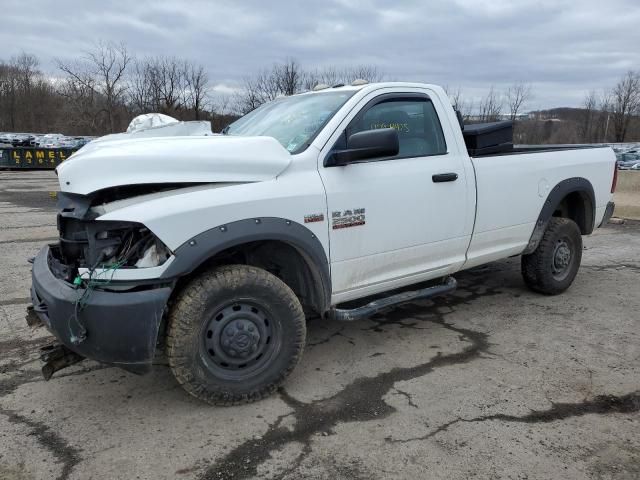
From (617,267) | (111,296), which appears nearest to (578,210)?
(617,267)

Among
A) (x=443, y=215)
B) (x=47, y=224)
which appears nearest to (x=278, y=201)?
(x=443, y=215)

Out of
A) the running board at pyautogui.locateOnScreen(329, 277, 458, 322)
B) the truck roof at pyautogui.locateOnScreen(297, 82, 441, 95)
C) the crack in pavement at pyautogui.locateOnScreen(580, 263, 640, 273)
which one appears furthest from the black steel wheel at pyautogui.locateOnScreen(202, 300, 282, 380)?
the crack in pavement at pyautogui.locateOnScreen(580, 263, 640, 273)

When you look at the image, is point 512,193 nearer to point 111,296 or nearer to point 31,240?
point 111,296

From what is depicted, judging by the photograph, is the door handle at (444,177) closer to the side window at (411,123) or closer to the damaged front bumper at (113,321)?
the side window at (411,123)

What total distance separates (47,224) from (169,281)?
8.51m

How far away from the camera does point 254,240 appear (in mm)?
3131

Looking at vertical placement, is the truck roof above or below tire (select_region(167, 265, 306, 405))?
above

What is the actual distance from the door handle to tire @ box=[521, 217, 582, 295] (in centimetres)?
166

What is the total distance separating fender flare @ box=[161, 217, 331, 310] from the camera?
2875 millimetres

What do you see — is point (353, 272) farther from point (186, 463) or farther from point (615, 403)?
point (615, 403)

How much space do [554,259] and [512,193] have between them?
1166 mm

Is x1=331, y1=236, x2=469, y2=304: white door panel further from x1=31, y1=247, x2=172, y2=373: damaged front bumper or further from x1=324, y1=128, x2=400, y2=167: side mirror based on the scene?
x1=31, y1=247, x2=172, y2=373: damaged front bumper

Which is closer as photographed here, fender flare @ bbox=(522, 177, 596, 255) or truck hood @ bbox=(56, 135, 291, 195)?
truck hood @ bbox=(56, 135, 291, 195)

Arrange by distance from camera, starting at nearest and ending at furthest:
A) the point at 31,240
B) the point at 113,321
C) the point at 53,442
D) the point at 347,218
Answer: the point at 113,321 < the point at 53,442 < the point at 347,218 < the point at 31,240
